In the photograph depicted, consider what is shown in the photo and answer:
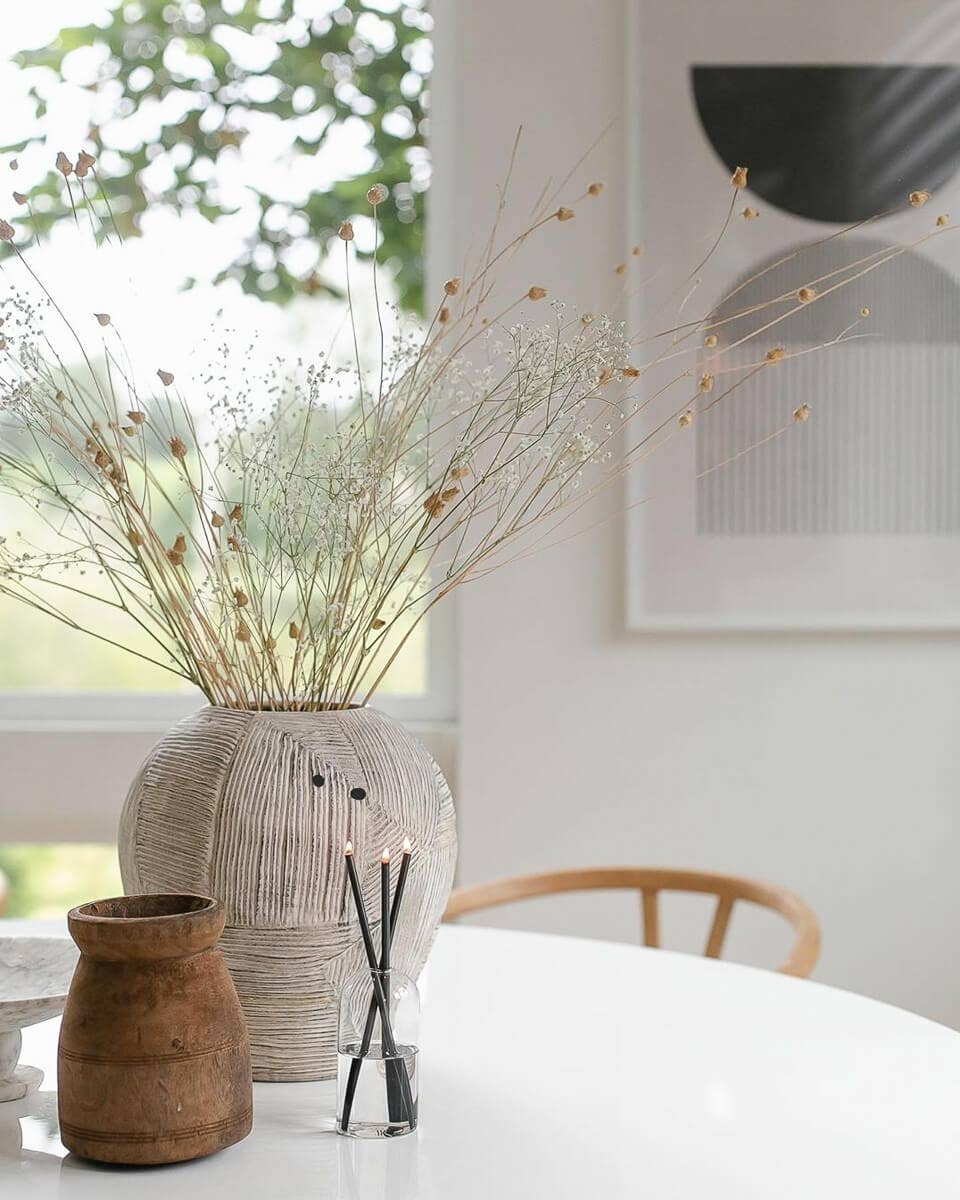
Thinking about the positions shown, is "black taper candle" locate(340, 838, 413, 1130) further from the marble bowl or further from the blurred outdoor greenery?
the blurred outdoor greenery

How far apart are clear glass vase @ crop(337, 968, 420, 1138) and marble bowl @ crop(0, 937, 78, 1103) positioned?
7.4 inches

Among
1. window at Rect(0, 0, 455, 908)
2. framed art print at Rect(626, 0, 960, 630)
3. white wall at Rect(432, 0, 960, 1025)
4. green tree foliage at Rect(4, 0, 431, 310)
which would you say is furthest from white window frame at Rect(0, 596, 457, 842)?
green tree foliage at Rect(4, 0, 431, 310)

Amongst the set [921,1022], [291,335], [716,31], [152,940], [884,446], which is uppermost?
[716,31]

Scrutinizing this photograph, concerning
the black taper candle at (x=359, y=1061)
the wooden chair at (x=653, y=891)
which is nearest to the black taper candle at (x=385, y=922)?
the black taper candle at (x=359, y=1061)

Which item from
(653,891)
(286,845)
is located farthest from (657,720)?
(286,845)

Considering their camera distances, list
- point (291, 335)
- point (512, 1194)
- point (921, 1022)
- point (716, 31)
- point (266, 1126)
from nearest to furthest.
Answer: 1. point (512, 1194)
2. point (266, 1126)
3. point (921, 1022)
4. point (716, 31)
5. point (291, 335)

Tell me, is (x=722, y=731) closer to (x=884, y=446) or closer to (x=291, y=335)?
(x=884, y=446)

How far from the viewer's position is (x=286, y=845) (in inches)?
37.3

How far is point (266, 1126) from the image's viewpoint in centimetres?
90

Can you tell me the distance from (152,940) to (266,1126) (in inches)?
6.7

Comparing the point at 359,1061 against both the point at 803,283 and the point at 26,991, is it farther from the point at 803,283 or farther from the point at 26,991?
the point at 803,283

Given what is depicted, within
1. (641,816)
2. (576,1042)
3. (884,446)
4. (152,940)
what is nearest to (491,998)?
(576,1042)

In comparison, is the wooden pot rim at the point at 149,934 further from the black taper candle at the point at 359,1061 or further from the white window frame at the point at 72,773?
the white window frame at the point at 72,773

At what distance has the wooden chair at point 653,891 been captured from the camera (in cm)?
166
